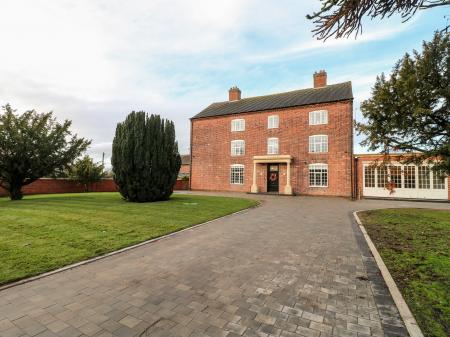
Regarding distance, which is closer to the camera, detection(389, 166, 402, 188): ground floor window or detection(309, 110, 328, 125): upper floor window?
detection(389, 166, 402, 188): ground floor window

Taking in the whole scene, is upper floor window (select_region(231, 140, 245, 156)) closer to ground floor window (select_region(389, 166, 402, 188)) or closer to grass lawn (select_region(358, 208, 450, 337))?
ground floor window (select_region(389, 166, 402, 188))

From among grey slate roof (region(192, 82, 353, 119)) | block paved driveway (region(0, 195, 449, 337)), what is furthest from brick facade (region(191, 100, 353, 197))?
block paved driveway (region(0, 195, 449, 337))

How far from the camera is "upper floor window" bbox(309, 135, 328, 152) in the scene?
2258cm

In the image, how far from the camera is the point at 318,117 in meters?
23.2

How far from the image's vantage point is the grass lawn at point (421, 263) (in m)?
3.09

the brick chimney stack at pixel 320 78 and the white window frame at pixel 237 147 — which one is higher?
the brick chimney stack at pixel 320 78

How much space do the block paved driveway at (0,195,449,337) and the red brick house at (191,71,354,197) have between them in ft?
57.2

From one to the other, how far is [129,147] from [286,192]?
1428 cm

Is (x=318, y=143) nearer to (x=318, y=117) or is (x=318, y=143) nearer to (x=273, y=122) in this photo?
(x=318, y=117)

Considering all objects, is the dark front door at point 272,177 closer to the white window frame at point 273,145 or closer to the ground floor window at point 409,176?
the white window frame at point 273,145

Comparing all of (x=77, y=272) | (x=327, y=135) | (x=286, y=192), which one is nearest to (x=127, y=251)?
(x=77, y=272)

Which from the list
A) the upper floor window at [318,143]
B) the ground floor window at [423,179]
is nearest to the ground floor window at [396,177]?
the ground floor window at [423,179]

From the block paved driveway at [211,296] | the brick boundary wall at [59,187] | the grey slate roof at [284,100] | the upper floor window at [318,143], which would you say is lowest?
the block paved driveway at [211,296]

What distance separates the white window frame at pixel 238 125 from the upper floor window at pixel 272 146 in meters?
3.39
